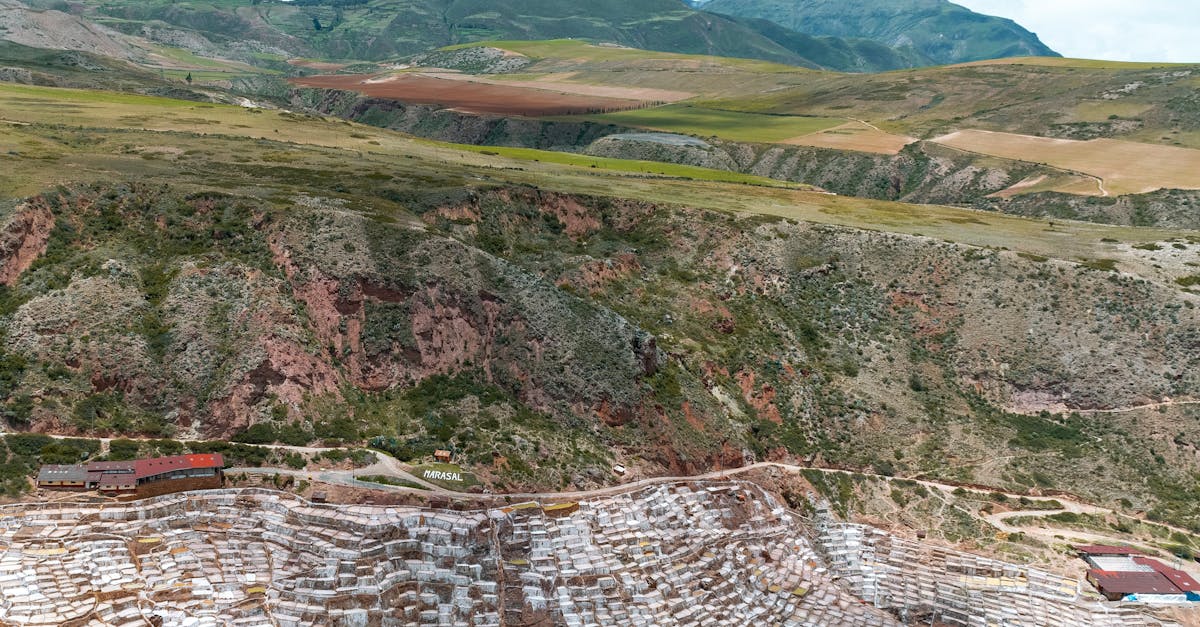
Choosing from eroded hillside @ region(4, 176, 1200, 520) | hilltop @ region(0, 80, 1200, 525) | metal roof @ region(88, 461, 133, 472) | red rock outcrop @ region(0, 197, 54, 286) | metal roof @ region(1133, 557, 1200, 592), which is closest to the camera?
metal roof @ region(88, 461, 133, 472)

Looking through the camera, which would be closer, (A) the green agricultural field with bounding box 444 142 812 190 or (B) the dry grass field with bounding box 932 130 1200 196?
(B) the dry grass field with bounding box 932 130 1200 196

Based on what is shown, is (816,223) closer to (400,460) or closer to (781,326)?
(781,326)

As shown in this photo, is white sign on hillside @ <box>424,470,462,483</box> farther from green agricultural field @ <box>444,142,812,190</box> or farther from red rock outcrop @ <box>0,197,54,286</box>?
green agricultural field @ <box>444,142,812,190</box>

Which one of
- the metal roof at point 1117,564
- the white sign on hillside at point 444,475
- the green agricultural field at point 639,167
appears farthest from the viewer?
the green agricultural field at point 639,167

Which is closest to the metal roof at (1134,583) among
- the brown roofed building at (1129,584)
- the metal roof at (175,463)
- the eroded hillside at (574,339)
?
the brown roofed building at (1129,584)

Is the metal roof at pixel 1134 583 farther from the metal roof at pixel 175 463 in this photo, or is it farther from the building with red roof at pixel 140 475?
the metal roof at pixel 175 463

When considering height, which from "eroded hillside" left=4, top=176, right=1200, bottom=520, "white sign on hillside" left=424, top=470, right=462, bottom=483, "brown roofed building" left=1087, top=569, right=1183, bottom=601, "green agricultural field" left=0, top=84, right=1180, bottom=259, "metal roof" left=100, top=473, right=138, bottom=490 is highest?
"green agricultural field" left=0, top=84, right=1180, bottom=259

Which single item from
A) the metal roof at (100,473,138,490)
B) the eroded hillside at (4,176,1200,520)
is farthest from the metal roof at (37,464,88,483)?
the eroded hillside at (4,176,1200,520)
